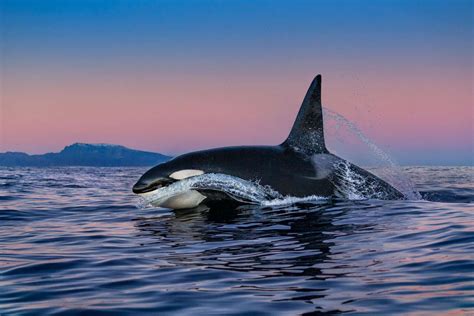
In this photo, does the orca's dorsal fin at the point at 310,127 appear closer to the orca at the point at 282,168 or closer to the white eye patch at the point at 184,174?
the orca at the point at 282,168

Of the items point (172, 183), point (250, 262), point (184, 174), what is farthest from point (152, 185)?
point (250, 262)

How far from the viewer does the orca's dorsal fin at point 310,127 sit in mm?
15055

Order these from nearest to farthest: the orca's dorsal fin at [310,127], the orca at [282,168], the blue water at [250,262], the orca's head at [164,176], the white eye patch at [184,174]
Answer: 1. the blue water at [250,262]
2. the orca at [282,168]
3. the white eye patch at [184,174]
4. the orca's head at [164,176]
5. the orca's dorsal fin at [310,127]

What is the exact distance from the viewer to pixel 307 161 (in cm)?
1482

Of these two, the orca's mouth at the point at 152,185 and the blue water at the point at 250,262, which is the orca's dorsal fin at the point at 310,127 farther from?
the orca's mouth at the point at 152,185

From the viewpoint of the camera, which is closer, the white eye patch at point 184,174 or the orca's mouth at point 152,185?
the white eye patch at point 184,174

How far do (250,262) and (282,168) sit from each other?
22.5 feet

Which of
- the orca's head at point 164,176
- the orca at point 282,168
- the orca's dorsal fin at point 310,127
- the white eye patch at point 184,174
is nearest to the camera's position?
the orca at point 282,168

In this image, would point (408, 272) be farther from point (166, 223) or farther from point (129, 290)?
point (166, 223)

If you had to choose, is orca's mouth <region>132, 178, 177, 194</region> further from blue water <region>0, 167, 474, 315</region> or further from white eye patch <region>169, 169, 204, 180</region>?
blue water <region>0, 167, 474, 315</region>

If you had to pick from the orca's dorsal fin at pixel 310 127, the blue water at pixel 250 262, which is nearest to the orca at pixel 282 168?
the orca's dorsal fin at pixel 310 127

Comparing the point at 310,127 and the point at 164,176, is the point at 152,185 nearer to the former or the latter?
the point at 164,176

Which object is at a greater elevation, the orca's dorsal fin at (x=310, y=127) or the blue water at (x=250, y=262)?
the orca's dorsal fin at (x=310, y=127)

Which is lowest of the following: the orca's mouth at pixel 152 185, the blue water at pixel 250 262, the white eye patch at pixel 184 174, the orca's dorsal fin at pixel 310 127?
the blue water at pixel 250 262
